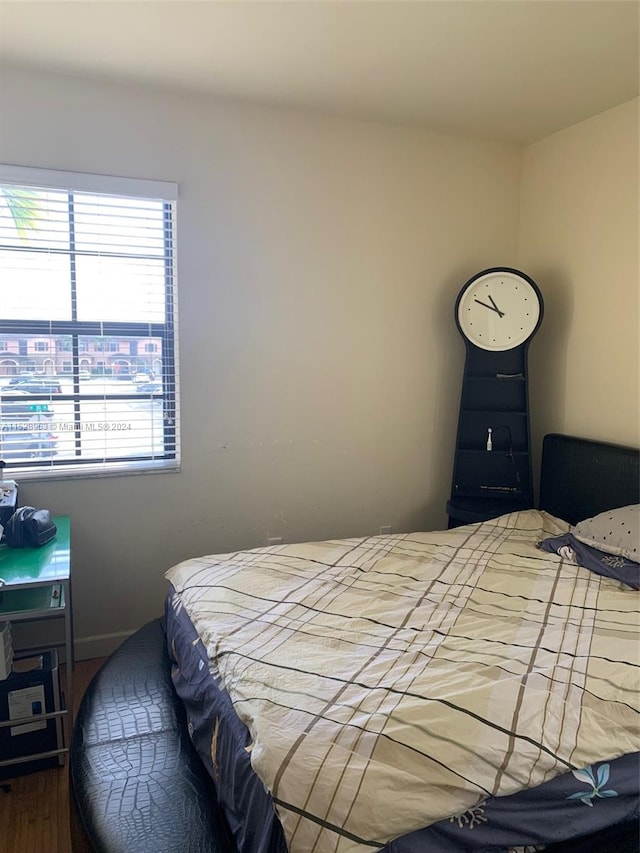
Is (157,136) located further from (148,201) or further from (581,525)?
(581,525)

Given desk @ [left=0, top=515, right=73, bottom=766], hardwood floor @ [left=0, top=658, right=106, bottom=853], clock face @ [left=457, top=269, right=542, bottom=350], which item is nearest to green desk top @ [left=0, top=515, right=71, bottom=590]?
desk @ [left=0, top=515, right=73, bottom=766]

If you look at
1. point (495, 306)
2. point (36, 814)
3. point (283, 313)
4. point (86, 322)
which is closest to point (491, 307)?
point (495, 306)

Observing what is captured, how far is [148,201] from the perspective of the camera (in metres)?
2.63

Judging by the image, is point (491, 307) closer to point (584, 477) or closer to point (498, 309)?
point (498, 309)

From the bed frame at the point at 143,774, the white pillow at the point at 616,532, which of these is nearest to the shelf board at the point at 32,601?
the bed frame at the point at 143,774

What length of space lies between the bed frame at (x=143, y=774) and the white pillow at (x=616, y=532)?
1.10 meters

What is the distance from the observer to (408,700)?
1.42 meters

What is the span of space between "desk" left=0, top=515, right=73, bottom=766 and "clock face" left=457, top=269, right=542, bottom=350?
215 centimetres

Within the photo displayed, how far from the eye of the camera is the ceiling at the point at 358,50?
6.44ft

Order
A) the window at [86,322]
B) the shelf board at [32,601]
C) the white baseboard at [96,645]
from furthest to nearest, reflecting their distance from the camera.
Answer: the white baseboard at [96,645]
the window at [86,322]
the shelf board at [32,601]

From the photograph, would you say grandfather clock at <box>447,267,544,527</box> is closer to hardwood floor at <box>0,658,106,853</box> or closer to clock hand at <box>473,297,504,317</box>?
clock hand at <box>473,297,504,317</box>

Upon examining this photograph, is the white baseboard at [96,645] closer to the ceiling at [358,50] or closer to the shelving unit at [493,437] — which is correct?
the shelving unit at [493,437]

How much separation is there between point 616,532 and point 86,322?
236 cm

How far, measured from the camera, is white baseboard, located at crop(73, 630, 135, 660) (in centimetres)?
272
